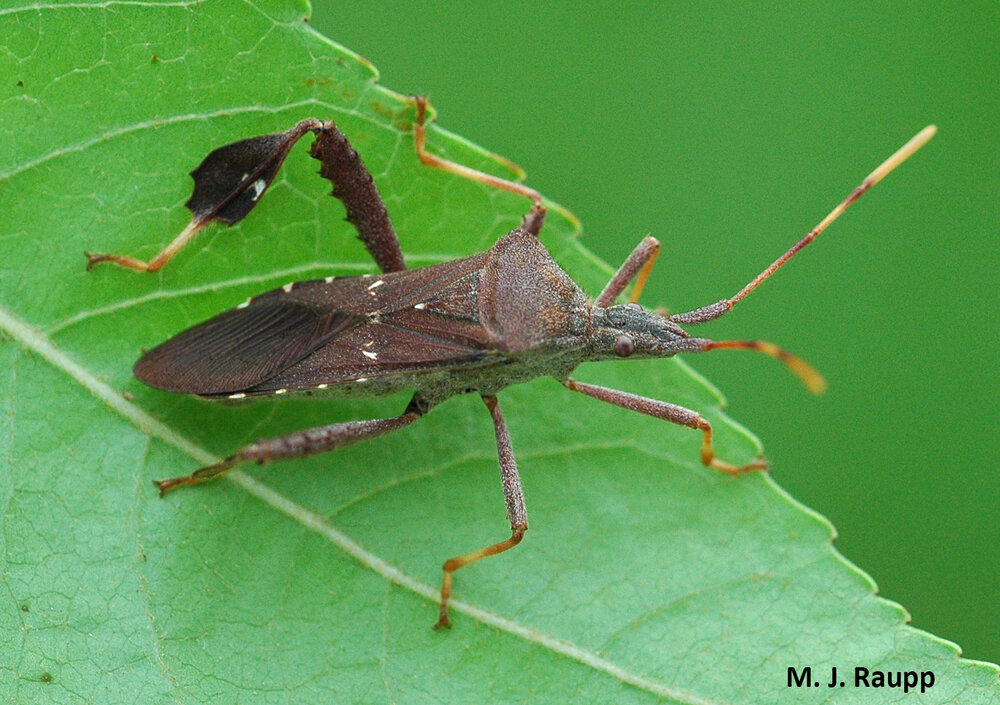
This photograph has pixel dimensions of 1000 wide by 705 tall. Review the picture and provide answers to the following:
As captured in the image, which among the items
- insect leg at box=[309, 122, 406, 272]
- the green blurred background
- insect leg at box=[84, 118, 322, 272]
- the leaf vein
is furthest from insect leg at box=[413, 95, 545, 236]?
the leaf vein

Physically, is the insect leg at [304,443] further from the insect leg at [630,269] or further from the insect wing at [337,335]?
the insect leg at [630,269]

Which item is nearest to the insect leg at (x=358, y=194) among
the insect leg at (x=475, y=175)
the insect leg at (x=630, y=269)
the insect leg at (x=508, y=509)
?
the insect leg at (x=475, y=175)

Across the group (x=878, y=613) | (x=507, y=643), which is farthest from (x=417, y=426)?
(x=878, y=613)

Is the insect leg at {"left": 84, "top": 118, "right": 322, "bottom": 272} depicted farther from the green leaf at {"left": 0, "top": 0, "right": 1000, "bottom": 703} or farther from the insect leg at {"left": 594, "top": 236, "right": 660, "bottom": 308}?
the insect leg at {"left": 594, "top": 236, "right": 660, "bottom": 308}

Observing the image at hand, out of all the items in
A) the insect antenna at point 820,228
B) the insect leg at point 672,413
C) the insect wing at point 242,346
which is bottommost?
the insect wing at point 242,346

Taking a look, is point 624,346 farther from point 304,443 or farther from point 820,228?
point 304,443
